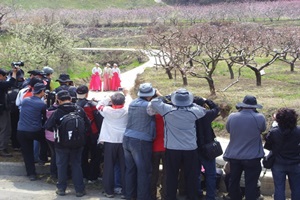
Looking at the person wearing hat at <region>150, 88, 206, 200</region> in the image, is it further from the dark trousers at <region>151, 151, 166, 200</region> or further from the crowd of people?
the dark trousers at <region>151, 151, 166, 200</region>

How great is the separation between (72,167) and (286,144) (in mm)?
2976

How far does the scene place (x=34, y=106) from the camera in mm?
7191

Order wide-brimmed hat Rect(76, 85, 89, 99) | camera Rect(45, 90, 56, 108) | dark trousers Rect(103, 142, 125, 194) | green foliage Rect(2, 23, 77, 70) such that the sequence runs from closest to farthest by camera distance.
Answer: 1. dark trousers Rect(103, 142, 125, 194)
2. wide-brimmed hat Rect(76, 85, 89, 99)
3. camera Rect(45, 90, 56, 108)
4. green foliage Rect(2, 23, 77, 70)

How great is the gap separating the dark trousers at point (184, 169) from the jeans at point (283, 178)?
1030 mm

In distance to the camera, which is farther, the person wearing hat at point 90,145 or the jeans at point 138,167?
the person wearing hat at point 90,145

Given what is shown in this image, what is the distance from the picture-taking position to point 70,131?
6.51 metres

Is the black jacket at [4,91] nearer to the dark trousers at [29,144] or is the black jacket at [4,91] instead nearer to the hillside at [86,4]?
the dark trousers at [29,144]

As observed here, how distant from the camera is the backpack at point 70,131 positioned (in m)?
6.52

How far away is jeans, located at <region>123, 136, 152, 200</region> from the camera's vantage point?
643 centimetres

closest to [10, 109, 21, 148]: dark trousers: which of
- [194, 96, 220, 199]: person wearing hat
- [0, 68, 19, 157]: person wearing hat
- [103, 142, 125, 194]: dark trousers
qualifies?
[0, 68, 19, 157]: person wearing hat

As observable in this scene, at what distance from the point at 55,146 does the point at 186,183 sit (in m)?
1.92

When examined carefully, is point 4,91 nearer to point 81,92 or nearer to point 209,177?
point 81,92

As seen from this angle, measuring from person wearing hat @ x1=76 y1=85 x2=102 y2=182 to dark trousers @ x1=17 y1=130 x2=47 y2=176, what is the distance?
0.74m

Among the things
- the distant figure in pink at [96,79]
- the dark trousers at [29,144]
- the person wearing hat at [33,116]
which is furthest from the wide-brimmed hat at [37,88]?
the distant figure in pink at [96,79]
